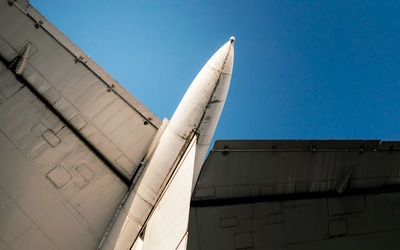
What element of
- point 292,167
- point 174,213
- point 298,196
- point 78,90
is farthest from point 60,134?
point 298,196

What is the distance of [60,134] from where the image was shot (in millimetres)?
6668

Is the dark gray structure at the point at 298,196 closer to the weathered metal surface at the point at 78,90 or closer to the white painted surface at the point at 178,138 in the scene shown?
the white painted surface at the point at 178,138

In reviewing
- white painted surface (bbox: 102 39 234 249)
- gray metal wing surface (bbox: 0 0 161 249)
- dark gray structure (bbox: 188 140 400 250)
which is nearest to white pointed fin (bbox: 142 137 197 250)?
white painted surface (bbox: 102 39 234 249)

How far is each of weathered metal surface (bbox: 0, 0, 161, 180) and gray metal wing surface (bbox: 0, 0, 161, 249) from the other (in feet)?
0.07

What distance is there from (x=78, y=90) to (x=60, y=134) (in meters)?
1.02

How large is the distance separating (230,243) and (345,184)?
2791mm

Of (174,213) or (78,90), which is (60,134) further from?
(174,213)

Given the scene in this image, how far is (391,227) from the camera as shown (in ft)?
22.7

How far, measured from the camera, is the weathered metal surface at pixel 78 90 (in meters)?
6.70

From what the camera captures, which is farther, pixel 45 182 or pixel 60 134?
pixel 60 134

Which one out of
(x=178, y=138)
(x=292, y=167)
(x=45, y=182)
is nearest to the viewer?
(x=178, y=138)

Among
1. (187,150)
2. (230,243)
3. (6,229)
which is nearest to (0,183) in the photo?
(6,229)

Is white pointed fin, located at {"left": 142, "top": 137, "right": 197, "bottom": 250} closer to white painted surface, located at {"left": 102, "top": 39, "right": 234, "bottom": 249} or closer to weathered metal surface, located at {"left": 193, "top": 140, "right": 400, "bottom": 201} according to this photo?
white painted surface, located at {"left": 102, "top": 39, "right": 234, "bottom": 249}

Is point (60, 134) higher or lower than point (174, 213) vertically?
higher
